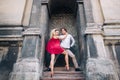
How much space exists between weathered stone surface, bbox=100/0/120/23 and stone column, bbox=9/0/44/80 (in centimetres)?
300

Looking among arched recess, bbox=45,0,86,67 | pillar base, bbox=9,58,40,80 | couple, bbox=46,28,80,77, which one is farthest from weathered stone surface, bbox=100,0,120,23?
pillar base, bbox=9,58,40,80

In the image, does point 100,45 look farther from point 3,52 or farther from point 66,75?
point 3,52

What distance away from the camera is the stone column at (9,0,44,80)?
19.0 ft

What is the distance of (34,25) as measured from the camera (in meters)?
7.30

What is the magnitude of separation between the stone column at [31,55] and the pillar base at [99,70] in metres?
1.72

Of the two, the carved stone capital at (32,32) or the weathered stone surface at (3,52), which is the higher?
the carved stone capital at (32,32)

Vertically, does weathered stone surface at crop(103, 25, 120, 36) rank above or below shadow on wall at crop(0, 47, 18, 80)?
above

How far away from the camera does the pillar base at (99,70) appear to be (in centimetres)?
568

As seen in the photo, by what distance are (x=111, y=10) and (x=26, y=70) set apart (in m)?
4.68

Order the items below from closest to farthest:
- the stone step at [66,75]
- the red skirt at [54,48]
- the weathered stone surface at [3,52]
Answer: the stone step at [66,75] → the red skirt at [54,48] → the weathered stone surface at [3,52]

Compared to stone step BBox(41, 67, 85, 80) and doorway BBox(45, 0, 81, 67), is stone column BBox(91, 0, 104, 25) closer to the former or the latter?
doorway BBox(45, 0, 81, 67)

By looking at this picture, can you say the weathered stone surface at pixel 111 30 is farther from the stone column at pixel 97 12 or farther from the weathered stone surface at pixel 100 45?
the weathered stone surface at pixel 100 45

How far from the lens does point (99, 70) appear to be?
19.1 feet

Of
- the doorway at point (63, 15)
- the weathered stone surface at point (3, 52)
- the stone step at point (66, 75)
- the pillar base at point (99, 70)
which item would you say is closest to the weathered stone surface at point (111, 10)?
the doorway at point (63, 15)
